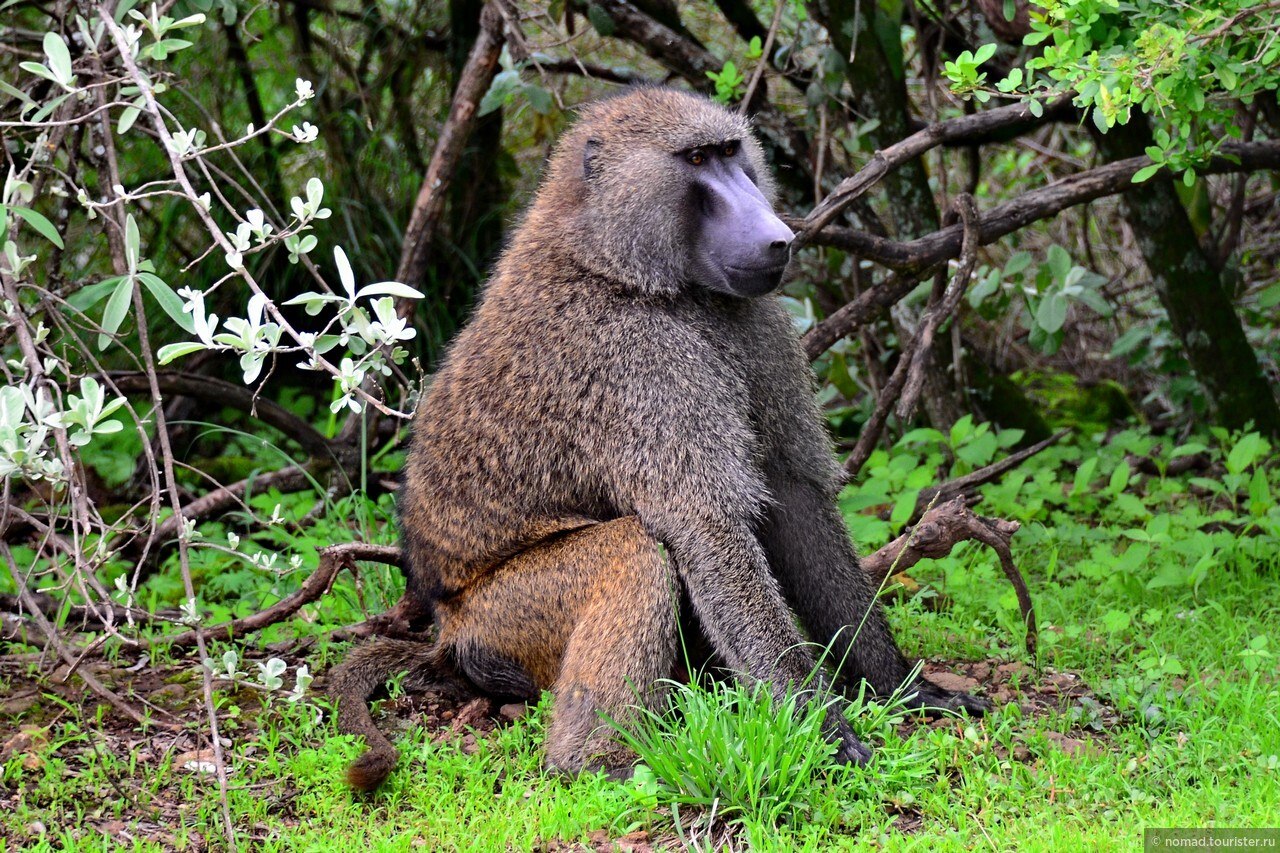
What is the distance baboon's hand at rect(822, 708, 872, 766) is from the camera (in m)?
2.95

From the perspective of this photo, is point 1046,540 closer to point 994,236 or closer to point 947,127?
point 994,236

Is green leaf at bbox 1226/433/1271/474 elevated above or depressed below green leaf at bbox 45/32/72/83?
below

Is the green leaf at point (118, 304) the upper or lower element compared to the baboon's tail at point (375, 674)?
upper

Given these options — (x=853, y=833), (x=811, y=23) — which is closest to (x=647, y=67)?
(x=811, y=23)

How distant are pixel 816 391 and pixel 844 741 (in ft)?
3.81

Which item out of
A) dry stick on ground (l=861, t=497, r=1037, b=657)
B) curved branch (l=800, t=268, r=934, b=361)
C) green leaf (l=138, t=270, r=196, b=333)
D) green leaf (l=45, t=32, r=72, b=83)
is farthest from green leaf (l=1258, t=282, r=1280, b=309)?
green leaf (l=45, t=32, r=72, b=83)

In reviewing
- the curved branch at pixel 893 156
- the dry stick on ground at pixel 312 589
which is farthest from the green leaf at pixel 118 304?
the curved branch at pixel 893 156

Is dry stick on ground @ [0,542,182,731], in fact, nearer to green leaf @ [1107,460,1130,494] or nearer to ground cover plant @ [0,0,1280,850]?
ground cover plant @ [0,0,1280,850]

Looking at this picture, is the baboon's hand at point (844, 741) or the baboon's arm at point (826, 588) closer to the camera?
the baboon's hand at point (844, 741)

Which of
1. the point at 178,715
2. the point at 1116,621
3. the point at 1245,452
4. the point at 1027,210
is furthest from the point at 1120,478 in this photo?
the point at 178,715

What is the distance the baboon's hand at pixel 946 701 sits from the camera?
3.28 m

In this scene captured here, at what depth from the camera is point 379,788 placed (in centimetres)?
301

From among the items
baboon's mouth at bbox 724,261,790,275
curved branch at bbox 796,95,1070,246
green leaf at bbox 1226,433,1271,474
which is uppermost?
curved branch at bbox 796,95,1070,246

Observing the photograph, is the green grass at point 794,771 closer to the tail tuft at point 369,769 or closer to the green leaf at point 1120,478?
the tail tuft at point 369,769
